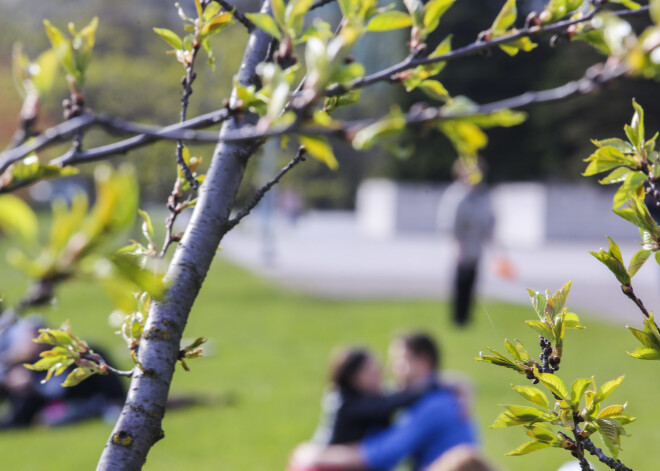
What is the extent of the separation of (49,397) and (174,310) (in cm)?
656

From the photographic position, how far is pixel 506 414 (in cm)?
121

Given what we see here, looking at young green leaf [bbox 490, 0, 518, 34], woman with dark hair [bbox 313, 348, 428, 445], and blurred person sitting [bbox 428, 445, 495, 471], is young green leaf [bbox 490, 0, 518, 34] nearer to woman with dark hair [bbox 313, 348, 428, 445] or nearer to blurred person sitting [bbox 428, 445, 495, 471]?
blurred person sitting [bbox 428, 445, 495, 471]

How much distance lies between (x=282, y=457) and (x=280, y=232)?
79.3 feet

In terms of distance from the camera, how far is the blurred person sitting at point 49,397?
7059mm

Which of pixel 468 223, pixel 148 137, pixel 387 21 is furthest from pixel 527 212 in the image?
pixel 148 137

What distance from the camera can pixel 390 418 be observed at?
4.88 metres

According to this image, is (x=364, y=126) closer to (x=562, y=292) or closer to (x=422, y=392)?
(x=562, y=292)

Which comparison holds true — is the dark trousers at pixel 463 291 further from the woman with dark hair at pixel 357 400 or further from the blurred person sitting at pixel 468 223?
the woman with dark hair at pixel 357 400

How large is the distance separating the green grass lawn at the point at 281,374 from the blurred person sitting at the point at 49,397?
0.17 m

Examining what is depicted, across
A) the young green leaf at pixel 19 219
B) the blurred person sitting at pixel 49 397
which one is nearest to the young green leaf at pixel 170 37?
the young green leaf at pixel 19 219

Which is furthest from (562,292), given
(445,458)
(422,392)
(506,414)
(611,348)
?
(611,348)

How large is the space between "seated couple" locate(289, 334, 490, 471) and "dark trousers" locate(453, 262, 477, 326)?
4337mm

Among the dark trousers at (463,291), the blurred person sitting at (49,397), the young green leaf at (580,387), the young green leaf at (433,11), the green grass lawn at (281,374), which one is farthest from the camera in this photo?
the dark trousers at (463,291)

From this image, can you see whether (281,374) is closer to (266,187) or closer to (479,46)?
(266,187)
